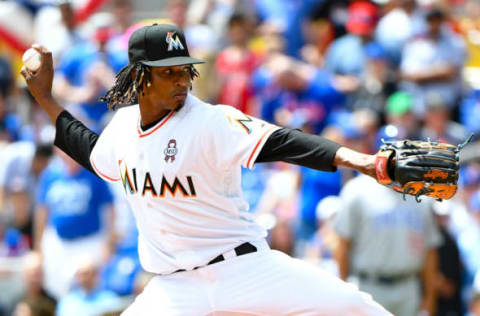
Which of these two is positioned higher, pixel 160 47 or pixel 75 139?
pixel 160 47

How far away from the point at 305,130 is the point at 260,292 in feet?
15.4

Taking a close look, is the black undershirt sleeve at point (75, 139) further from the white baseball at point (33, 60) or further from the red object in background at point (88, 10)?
the red object in background at point (88, 10)

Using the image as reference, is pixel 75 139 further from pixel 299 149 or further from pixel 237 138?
pixel 299 149

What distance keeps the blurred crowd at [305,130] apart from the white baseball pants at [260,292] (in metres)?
2.72

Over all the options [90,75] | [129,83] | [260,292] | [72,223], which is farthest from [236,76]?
Answer: [260,292]

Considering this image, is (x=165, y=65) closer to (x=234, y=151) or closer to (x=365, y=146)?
(x=234, y=151)

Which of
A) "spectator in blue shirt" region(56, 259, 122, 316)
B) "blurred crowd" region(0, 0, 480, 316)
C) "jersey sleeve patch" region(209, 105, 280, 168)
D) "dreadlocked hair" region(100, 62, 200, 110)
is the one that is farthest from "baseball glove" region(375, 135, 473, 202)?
"spectator in blue shirt" region(56, 259, 122, 316)

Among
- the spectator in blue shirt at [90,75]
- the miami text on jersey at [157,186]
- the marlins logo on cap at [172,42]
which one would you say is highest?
the marlins logo on cap at [172,42]

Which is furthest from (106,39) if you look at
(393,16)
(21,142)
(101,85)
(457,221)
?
(457,221)

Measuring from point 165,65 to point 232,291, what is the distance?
115 cm

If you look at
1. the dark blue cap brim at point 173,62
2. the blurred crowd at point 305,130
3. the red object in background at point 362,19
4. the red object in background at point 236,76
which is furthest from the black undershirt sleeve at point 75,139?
the red object in background at point 362,19

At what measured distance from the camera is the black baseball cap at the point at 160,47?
4.80 meters

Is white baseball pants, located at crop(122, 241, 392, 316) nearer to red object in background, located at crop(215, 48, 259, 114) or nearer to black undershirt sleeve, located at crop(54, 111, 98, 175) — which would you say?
black undershirt sleeve, located at crop(54, 111, 98, 175)

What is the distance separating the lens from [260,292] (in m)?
4.71
